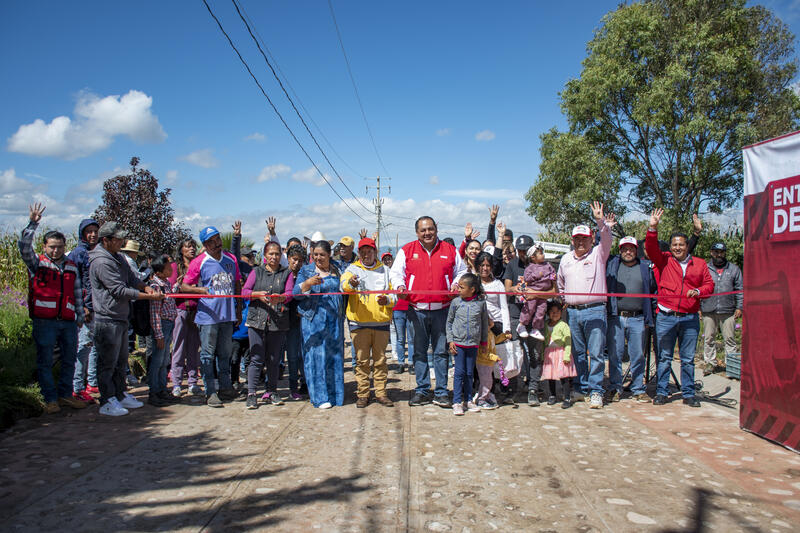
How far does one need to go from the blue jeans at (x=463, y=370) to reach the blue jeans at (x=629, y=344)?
195 centimetres

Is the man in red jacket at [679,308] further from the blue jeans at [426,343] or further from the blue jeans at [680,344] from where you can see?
the blue jeans at [426,343]

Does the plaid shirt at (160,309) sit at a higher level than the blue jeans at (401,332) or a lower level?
higher

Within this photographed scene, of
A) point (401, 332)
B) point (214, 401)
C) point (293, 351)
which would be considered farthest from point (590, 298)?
point (214, 401)

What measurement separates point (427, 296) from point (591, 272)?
2117 millimetres

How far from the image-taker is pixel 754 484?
3.97 metres

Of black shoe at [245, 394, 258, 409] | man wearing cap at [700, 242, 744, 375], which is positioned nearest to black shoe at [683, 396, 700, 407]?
man wearing cap at [700, 242, 744, 375]

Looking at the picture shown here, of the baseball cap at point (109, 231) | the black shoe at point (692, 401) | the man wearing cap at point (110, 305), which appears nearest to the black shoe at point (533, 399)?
the black shoe at point (692, 401)

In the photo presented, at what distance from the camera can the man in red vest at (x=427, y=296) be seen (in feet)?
21.2

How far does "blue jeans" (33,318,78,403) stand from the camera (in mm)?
5730

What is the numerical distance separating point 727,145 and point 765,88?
2.87 metres

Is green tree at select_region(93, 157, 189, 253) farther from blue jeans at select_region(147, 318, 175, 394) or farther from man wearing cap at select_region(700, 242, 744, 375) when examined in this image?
man wearing cap at select_region(700, 242, 744, 375)

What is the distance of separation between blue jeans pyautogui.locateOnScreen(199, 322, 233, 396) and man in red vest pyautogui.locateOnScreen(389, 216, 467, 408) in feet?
7.38

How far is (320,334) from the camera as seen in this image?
6434 millimetres

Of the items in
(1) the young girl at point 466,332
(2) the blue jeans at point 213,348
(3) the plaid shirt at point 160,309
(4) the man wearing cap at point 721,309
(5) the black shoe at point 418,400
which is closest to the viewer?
(1) the young girl at point 466,332
